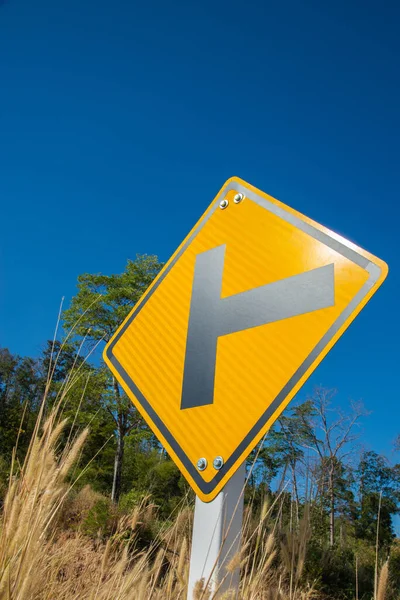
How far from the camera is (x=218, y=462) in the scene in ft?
4.52

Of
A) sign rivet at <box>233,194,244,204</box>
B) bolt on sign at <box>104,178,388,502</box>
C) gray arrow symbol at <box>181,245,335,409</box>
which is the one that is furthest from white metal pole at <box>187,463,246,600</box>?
sign rivet at <box>233,194,244,204</box>

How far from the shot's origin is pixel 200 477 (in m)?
1.42

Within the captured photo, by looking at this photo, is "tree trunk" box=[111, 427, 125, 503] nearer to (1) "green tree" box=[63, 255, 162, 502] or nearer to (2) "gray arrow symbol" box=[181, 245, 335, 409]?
(1) "green tree" box=[63, 255, 162, 502]

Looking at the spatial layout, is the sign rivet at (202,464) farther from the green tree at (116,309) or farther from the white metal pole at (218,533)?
the green tree at (116,309)

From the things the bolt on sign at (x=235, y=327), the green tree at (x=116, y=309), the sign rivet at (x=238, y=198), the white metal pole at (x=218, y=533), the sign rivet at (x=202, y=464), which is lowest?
the white metal pole at (x=218, y=533)

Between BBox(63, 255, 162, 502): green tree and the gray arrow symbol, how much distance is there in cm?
1445

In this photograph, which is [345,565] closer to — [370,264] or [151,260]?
[370,264]

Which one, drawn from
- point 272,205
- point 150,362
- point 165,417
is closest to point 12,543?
point 165,417

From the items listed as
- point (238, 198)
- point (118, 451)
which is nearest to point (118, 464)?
point (118, 451)

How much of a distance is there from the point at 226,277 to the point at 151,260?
1813 cm

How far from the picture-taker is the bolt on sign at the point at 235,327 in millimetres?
1389

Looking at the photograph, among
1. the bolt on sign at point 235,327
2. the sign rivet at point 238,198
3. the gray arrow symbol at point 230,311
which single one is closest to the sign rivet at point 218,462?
the bolt on sign at point 235,327

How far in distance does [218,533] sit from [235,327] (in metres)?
0.69

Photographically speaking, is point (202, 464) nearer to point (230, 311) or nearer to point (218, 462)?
point (218, 462)
